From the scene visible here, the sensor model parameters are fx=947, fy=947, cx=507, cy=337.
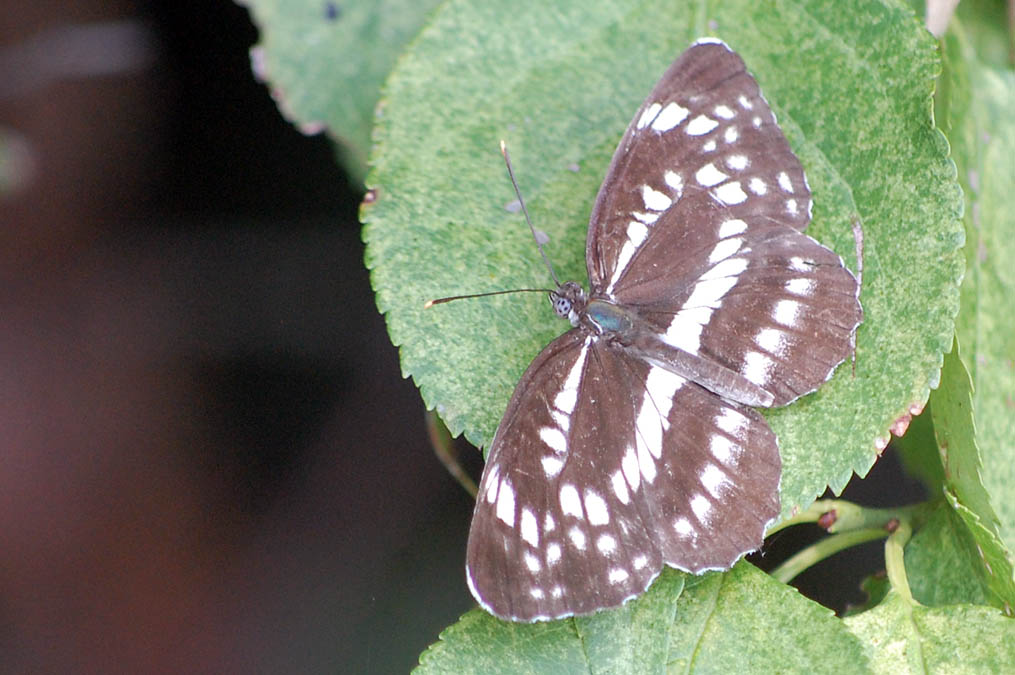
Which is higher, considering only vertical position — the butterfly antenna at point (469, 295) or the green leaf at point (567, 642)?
the butterfly antenna at point (469, 295)

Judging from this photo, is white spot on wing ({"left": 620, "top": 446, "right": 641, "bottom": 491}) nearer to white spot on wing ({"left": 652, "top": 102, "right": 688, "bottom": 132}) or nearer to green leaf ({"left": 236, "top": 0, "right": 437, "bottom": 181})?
white spot on wing ({"left": 652, "top": 102, "right": 688, "bottom": 132})

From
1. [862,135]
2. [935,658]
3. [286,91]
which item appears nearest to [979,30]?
[862,135]

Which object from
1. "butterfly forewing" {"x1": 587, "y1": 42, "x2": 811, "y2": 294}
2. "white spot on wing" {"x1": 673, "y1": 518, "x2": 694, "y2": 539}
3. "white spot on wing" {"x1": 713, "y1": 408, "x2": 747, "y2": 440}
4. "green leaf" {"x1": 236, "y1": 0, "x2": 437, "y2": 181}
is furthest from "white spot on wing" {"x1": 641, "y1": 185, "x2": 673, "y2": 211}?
"green leaf" {"x1": 236, "y1": 0, "x2": 437, "y2": 181}

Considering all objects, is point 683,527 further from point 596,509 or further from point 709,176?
point 709,176

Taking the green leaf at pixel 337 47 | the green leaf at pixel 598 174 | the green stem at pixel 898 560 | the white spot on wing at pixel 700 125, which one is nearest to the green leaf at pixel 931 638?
the green stem at pixel 898 560

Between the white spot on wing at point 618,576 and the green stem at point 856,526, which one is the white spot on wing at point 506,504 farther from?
the green stem at point 856,526
